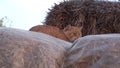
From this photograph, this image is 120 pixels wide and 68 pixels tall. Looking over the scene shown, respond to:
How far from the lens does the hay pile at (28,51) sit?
1.47 meters

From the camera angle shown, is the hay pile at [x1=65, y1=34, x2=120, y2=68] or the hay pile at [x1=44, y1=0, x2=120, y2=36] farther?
the hay pile at [x1=44, y1=0, x2=120, y2=36]

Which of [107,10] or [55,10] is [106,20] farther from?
[55,10]

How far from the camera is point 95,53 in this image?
1.49 m

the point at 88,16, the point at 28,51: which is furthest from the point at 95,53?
the point at 88,16

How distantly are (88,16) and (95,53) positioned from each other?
11.9 ft

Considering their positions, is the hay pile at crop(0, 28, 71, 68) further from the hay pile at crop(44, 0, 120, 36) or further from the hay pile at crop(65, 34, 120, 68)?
the hay pile at crop(44, 0, 120, 36)

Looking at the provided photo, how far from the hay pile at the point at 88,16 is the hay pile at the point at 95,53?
10.8 feet

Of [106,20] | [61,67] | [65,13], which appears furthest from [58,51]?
[65,13]

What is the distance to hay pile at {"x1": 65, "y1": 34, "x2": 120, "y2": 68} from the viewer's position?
1425mm

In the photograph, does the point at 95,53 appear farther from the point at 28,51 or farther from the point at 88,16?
the point at 88,16

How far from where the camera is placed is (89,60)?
1.47 metres

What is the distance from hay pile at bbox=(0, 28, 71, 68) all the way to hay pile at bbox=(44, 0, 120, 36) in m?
3.33

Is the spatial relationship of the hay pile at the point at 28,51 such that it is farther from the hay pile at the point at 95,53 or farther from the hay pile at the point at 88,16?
the hay pile at the point at 88,16

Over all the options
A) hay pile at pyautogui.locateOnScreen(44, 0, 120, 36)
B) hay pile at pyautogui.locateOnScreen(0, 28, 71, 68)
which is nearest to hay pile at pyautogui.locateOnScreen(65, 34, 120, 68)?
hay pile at pyautogui.locateOnScreen(0, 28, 71, 68)
